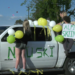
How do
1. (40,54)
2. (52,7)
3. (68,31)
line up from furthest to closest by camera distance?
1. (52,7)
2. (68,31)
3. (40,54)

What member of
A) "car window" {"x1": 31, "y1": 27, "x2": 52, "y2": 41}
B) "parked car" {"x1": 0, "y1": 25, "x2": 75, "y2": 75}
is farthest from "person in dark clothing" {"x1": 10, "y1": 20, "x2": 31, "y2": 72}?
"car window" {"x1": 31, "y1": 27, "x2": 52, "y2": 41}

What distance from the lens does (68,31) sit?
462cm

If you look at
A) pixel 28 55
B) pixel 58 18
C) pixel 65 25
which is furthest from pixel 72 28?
pixel 58 18

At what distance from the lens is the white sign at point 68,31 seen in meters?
4.54

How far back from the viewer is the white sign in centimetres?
454

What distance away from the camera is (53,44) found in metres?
4.56

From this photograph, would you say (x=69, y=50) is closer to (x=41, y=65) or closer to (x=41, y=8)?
(x=41, y=65)

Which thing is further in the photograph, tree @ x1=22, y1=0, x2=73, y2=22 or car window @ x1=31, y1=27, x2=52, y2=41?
tree @ x1=22, y1=0, x2=73, y2=22

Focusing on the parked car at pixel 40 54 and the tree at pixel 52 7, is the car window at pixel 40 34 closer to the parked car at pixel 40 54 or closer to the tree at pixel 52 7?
A: the parked car at pixel 40 54

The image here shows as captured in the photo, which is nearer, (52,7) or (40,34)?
(40,34)

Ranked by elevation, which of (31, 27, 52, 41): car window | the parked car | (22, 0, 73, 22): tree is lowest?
the parked car

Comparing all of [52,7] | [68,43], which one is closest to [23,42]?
[68,43]

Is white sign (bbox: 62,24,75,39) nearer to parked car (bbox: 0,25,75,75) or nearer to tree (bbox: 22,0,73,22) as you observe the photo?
parked car (bbox: 0,25,75,75)

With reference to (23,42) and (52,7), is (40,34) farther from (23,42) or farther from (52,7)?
(52,7)
